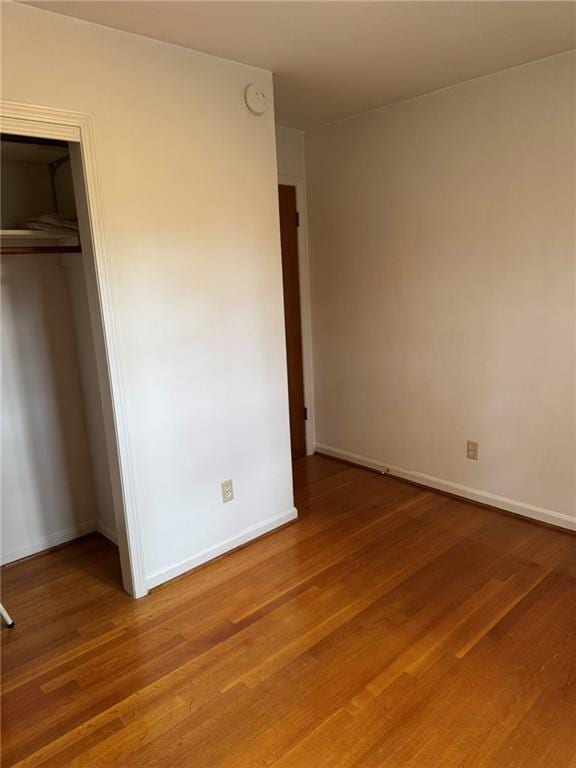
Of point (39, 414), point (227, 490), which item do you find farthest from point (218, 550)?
point (39, 414)

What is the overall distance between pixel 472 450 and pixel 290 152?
240cm

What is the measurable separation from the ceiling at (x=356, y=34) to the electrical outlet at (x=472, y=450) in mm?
2056

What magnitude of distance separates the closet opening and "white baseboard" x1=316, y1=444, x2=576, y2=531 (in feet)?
6.03

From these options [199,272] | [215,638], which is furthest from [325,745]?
[199,272]

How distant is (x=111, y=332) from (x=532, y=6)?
211cm

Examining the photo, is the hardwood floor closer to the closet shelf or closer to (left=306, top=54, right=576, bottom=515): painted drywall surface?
(left=306, top=54, right=576, bottom=515): painted drywall surface

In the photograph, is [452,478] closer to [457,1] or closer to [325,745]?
[325,745]

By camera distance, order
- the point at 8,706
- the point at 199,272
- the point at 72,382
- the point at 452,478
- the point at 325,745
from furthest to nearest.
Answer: the point at 452,478, the point at 72,382, the point at 199,272, the point at 8,706, the point at 325,745

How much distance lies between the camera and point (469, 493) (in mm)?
3332

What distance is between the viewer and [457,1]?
199 centimetres

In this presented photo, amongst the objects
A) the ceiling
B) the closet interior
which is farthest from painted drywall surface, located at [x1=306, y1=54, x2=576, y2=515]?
the closet interior

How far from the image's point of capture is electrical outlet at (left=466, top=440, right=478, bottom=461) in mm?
3262

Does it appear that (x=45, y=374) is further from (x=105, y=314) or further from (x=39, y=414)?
(x=105, y=314)

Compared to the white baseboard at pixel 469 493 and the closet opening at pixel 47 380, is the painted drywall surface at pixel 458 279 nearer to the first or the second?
the white baseboard at pixel 469 493
